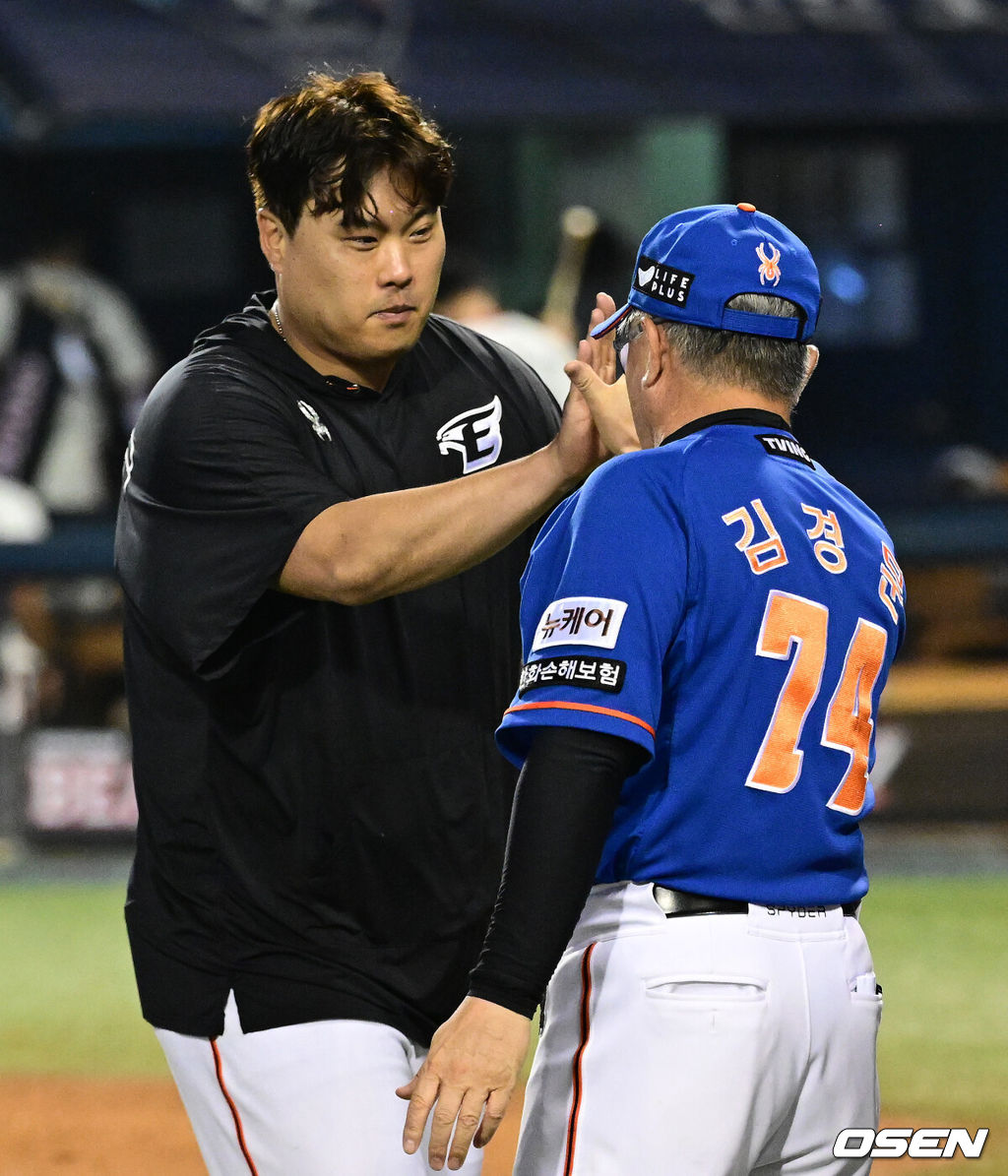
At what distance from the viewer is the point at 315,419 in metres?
2.76

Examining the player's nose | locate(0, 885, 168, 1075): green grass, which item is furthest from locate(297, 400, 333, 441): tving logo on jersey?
locate(0, 885, 168, 1075): green grass

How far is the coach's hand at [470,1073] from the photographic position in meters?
2.03

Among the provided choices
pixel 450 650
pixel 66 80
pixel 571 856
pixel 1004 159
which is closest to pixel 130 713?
pixel 450 650

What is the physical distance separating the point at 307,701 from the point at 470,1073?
2.51ft

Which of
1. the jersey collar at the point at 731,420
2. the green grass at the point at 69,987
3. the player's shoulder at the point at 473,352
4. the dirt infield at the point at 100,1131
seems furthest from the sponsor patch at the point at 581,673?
the green grass at the point at 69,987

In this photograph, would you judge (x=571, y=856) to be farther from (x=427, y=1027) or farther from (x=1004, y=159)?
(x=1004, y=159)

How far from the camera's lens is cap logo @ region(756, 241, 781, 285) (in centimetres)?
228

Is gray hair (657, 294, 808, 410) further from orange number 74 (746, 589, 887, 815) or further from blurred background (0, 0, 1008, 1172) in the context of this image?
blurred background (0, 0, 1008, 1172)

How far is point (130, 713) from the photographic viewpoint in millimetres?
2732

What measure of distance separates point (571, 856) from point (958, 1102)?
3.56 m

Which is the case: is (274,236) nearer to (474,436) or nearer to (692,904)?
(474,436)

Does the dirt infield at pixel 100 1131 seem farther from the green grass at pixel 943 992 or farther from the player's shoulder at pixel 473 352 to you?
the player's shoulder at pixel 473 352

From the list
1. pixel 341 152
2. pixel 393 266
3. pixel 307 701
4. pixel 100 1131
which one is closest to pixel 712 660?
pixel 307 701

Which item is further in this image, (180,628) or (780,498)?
(180,628)
